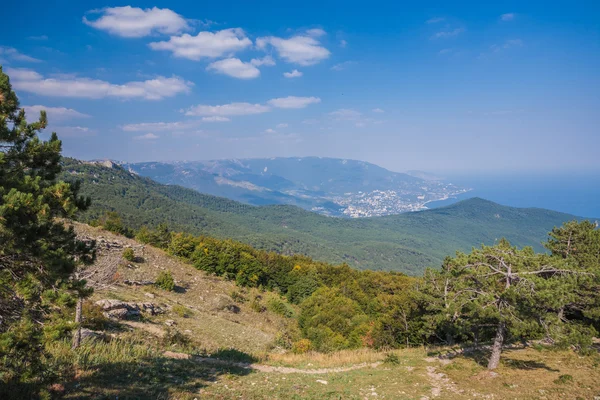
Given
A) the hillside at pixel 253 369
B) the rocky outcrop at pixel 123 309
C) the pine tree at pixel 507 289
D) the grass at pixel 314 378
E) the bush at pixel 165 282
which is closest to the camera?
the grass at pixel 314 378

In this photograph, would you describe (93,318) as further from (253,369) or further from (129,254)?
(129,254)

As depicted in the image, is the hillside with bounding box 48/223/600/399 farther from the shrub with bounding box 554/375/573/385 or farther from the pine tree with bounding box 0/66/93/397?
the pine tree with bounding box 0/66/93/397

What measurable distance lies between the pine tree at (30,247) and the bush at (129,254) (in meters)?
30.8

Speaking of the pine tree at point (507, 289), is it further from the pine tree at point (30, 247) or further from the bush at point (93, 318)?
the bush at point (93, 318)

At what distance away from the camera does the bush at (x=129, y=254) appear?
113ft

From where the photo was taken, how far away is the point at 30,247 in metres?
6.41

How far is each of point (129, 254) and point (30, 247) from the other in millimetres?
32083

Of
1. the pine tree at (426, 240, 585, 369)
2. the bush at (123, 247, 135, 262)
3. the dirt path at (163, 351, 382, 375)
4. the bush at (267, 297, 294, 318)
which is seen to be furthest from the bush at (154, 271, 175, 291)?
the pine tree at (426, 240, 585, 369)

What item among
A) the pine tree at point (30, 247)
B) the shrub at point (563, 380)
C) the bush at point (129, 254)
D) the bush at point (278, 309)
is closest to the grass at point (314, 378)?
the shrub at point (563, 380)

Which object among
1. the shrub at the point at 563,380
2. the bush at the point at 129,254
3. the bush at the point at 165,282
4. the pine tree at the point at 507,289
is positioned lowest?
the bush at the point at 165,282

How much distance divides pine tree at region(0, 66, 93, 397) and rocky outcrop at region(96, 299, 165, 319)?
1325 centimetres

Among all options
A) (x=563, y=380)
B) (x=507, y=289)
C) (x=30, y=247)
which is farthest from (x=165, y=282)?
(x=563, y=380)

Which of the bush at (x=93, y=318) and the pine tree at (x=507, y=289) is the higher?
the pine tree at (x=507, y=289)

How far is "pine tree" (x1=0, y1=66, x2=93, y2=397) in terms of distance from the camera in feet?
19.3
